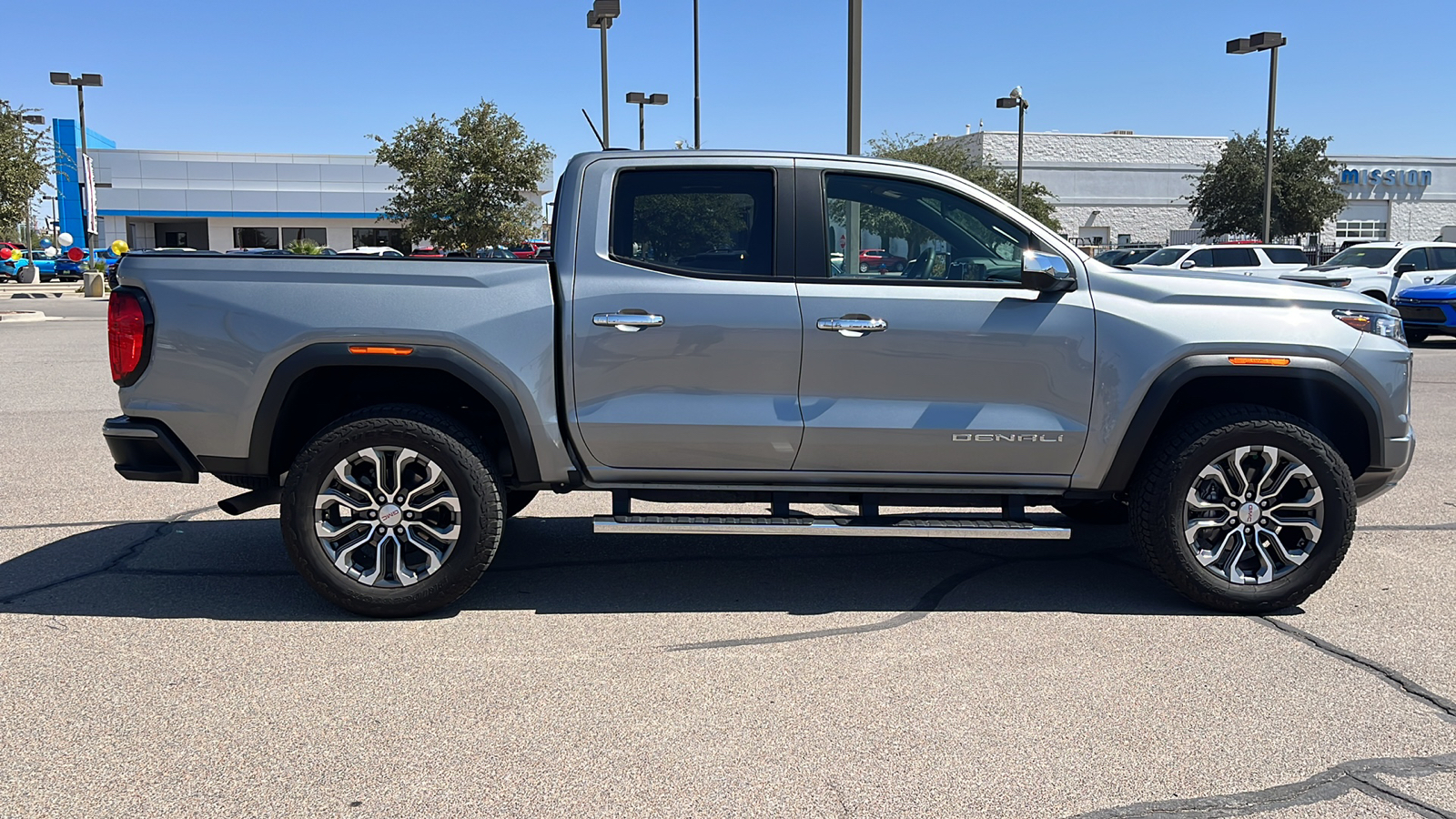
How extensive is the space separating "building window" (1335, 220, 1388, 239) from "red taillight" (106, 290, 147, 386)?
63289 mm

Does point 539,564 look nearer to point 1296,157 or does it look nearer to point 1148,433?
point 1148,433

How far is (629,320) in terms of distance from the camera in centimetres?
501

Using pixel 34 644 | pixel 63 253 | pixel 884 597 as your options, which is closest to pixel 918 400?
pixel 884 597

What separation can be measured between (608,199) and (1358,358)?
3.34 metres

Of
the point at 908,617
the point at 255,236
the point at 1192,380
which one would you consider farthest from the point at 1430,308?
the point at 255,236

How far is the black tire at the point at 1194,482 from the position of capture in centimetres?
511

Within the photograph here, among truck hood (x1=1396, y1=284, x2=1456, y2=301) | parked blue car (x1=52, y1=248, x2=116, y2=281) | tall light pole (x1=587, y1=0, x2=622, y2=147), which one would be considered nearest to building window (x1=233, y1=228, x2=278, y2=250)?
parked blue car (x1=52, y1=248, x2=116, y2=281)

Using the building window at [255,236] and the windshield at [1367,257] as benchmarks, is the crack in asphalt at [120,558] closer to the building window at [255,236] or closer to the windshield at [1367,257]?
the windshield at [1367,257]

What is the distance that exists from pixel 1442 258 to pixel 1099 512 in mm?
20403

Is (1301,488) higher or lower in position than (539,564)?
higher

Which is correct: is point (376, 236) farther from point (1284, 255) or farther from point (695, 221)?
point (695, 221)

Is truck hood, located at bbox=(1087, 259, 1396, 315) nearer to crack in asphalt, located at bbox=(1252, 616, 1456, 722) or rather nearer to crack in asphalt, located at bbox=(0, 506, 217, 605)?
crack in asphalt, located at bbox=(1252, 616, 1456, 722)

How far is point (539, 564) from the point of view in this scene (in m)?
6.03

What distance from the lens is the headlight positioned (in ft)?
17.2
